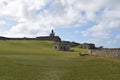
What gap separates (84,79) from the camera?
35.1m

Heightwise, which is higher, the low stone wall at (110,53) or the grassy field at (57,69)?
→ the low stone wall at (110,53)

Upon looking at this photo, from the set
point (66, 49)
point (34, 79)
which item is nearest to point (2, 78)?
point (34, 79)

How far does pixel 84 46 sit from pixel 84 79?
494 feet

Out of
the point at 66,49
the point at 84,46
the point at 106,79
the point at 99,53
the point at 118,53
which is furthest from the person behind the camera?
the point at 84,46

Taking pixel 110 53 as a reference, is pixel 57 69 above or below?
below

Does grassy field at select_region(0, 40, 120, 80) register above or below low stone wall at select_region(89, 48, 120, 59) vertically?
below

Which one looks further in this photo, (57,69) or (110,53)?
(110,53)

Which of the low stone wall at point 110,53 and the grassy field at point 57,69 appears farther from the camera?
the low stone wall at point 110,53

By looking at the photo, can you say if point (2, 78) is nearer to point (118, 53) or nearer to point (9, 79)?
point (9, 79)

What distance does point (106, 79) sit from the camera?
35500mm

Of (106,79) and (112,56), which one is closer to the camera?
(106,79)

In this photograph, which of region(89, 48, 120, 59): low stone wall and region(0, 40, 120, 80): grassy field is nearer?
region(0, 40, 120, 80): grassy field

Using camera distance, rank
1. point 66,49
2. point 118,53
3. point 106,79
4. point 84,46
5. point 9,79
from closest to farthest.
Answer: point 9,79 → point 106,79 → point 118,53 → point 66,49 → point 84,46

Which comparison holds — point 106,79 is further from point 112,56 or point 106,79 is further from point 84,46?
point 84,46
